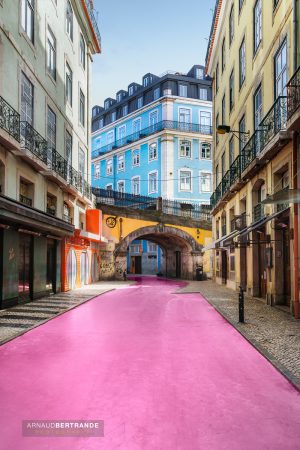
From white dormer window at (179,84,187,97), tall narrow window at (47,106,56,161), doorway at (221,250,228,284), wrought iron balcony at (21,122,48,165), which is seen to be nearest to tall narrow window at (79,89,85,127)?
tall narrow window at (47,106,56,161)

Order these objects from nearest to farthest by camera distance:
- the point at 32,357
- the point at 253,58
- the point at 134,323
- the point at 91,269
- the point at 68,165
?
the point at 32,357 < the point at 134,323 < the point at 253,58 < the point at 68,165 < the point at 91,269

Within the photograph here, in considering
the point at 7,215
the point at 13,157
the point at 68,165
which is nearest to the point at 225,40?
the point at 68,165

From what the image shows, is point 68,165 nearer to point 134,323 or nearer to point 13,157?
point 13,157

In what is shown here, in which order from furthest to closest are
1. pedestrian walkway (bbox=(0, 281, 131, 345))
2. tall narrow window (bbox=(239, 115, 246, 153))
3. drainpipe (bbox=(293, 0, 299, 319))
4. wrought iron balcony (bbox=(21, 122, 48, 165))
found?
tall narrow window (bbox=(239, 115, 246, 153))
wrought iron balcony (bbox=(21, 122, 48, 165))
drainpipe (bbox=(293, 0, 299, 319))
pedestrian walkway (bbox=(0, 281, 131, 345))

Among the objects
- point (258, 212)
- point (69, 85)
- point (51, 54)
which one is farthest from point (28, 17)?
point (258, 212)

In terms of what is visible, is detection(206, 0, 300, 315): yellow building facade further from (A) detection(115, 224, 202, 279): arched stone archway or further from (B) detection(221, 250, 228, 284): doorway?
(A) detection(115, 224, 202, 279): arched stone archway

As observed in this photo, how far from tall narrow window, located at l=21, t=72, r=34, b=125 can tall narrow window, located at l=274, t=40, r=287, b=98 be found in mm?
8876

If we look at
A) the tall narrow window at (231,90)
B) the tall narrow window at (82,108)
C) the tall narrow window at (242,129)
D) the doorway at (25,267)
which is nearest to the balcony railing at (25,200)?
the doorway at (25,267)

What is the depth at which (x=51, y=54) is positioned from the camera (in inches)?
704

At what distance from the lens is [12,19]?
42.9 ft

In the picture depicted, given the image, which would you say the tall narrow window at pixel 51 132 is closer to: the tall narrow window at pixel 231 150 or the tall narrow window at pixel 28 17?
the tall narrow window at pixel 28 17

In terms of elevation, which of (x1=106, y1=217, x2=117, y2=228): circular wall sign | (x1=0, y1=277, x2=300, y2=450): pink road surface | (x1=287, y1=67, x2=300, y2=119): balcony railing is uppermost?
(x1=287, y1=67, x2=300, y2=119): balcony railing

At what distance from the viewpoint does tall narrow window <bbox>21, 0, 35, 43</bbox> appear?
14242mm

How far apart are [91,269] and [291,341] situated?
19.5m
